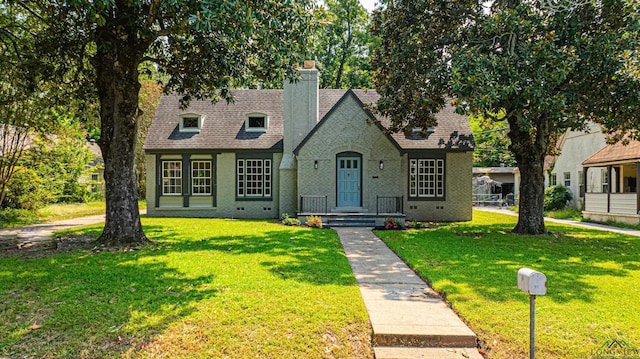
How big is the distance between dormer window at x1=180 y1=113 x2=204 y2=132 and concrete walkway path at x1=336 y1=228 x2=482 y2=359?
584 inches

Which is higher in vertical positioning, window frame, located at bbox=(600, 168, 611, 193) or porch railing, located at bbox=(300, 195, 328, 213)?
window frame, located at bbox=(600, 168, 611, 193)

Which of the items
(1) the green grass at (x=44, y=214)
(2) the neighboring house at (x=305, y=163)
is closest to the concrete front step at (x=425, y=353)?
(2) the neighboring house at (x=305, y=163)

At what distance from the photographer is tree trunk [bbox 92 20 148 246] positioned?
32.5 feet

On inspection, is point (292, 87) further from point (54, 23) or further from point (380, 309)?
point (380, 309)

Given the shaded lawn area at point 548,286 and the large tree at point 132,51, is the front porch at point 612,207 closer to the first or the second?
the shaded lawn area at point 548,286

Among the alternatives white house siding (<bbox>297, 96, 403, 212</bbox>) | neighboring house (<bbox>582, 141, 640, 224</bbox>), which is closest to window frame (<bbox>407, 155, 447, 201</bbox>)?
white house siding (<bbox>297, 96, 403, 212</bbox>)

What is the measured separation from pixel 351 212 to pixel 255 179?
5.31m

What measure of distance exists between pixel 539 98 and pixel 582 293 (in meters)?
6.05

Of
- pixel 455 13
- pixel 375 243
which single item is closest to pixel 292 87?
pixel 455 13

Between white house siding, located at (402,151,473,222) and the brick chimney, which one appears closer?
the brick chimney

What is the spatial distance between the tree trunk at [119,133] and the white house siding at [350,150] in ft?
28.9

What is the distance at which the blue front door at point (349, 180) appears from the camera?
1803 centimetres

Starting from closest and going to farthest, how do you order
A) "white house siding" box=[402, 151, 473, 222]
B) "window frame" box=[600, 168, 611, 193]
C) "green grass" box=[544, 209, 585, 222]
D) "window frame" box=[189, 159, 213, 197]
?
"white house siding" box=[402, 151, 473, 222] → "window frame" box=[189, 159, 213, 197] → "green grass" box=[544, 209, 585, 222] → "window frame" box=[600, 168, 611, 193]

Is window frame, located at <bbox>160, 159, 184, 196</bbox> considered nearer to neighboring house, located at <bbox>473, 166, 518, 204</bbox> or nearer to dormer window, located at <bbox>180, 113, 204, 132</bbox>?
dormer window, located at <bbox>180, 113, 204, 132</bbox>
